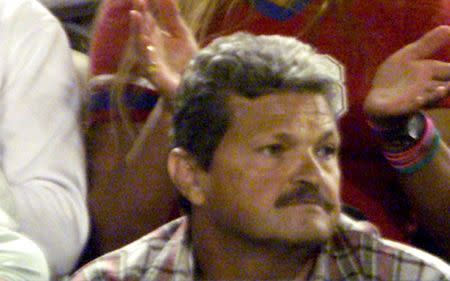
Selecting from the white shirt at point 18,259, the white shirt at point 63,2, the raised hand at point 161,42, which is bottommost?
the white shirt at point 63,2

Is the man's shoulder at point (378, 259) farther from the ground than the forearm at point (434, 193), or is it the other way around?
the man's shoulder at point (378, 259)

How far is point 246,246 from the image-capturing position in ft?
3.93

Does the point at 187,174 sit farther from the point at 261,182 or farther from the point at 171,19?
the point at 171,19

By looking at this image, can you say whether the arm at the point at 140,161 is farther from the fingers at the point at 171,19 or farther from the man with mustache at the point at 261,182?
the man with mustache at the point at 261,182

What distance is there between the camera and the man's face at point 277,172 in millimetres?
1150

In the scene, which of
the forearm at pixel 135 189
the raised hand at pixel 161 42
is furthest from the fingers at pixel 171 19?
the forearm at pixel 135 189

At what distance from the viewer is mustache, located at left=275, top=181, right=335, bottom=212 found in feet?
3.77

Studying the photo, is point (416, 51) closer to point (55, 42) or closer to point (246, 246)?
point (246, 246)

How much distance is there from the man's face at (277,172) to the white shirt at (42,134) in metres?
0.31

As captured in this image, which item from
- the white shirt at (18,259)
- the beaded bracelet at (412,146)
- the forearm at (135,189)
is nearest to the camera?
the white shirt at (18,259)

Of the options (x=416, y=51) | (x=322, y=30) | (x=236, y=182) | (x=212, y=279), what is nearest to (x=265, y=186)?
(x=236, y=182)

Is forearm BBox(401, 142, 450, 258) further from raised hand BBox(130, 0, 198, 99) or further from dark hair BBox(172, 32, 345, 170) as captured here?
raised hand BBox(130, 0, 198, 99)

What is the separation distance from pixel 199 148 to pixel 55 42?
1.42 ft

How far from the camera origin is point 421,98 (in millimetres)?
1338
